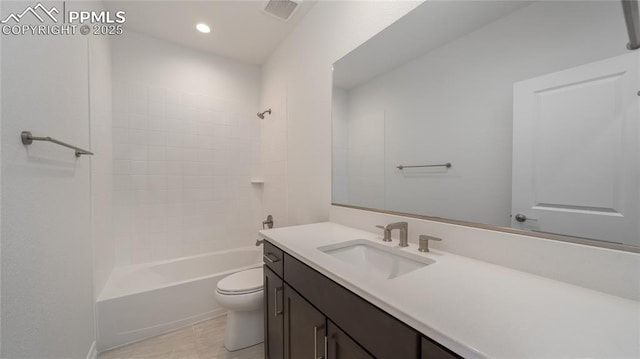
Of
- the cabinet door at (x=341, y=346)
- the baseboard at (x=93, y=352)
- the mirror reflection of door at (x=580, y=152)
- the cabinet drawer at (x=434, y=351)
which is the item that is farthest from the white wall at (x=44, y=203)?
the mirror reflection of door at (x=580, y=152)

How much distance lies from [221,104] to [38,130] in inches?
73.7

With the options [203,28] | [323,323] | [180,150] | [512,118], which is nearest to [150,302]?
[180,150]

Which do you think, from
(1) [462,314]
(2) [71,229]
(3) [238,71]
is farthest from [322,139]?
(3) [238,71]

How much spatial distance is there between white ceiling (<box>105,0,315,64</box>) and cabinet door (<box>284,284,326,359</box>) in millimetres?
2091

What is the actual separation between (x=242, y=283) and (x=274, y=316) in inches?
23.2

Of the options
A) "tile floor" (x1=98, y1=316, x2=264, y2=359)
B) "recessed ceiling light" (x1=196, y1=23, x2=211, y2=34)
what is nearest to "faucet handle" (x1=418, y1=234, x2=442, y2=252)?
"tile floor" (x1=98, y1=316, x2=264, y2=359)

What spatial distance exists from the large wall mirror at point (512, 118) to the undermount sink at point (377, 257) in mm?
232

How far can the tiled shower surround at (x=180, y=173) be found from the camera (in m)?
2.19

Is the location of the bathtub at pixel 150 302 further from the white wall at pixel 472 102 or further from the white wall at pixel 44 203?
the white wall at pixel 472 102

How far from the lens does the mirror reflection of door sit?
1.96 feet

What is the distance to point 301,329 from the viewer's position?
0.96 m

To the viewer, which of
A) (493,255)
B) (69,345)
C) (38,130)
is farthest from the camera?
(69,345)

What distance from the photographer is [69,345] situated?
1.15 m

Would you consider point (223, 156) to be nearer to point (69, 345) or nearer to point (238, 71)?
point (238, 71)
